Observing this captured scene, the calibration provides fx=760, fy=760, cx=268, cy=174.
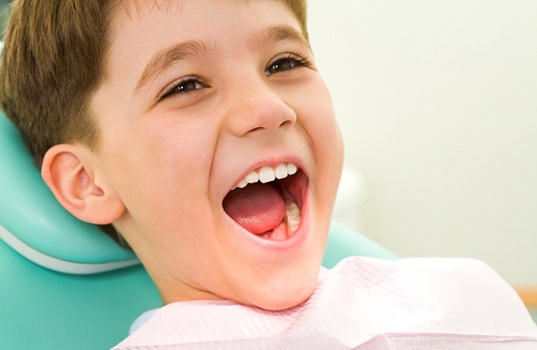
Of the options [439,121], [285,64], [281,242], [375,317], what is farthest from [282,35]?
[439,121]

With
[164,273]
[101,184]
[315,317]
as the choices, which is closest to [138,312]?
[164,273]

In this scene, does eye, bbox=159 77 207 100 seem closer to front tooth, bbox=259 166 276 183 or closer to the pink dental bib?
front tooth, bbox=259 166 276 183

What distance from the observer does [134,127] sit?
908 mm

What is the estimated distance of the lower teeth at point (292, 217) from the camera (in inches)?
37.8

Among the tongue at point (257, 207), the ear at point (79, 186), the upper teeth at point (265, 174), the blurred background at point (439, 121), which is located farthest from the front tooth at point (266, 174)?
the blurred background at point (439, 121)

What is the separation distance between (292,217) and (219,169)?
0.47ft

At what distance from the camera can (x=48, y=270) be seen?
1046 mm

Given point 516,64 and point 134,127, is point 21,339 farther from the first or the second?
point 516,64

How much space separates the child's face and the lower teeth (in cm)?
2

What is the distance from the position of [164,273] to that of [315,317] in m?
0.23

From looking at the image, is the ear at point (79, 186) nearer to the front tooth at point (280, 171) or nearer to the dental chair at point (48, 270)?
the dental chair at point (48, 270)

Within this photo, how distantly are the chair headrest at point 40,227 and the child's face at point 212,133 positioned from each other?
13 cm

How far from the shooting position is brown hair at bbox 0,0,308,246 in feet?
3.04

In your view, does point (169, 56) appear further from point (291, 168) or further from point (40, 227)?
point (40, 227)
